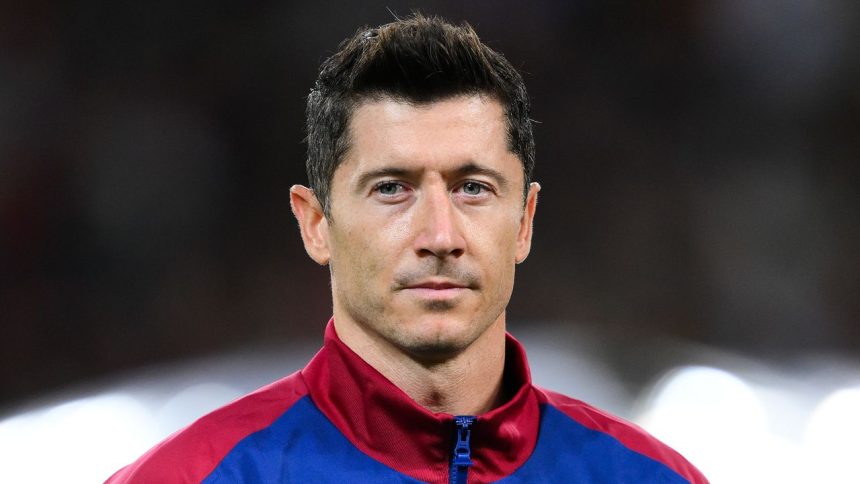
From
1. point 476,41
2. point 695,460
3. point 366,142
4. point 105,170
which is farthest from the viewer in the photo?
point 105,170

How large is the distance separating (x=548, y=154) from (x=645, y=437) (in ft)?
6.59

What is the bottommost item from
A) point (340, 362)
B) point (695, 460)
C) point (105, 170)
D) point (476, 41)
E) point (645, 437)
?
point (695, 460)

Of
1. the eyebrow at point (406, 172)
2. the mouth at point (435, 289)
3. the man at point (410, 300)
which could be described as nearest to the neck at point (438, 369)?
the man at point (410, 300)

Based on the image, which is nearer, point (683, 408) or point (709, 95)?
point (683, 408)

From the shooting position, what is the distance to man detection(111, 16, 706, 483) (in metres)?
1.55

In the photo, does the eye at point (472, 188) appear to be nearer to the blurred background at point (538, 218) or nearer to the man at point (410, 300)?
the man at point (410, 300)

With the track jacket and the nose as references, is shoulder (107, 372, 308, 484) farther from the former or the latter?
the nose

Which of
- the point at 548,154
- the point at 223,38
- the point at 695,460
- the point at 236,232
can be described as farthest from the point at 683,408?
the point at 223,38

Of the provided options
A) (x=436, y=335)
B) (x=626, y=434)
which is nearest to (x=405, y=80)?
(x=436, y=335)

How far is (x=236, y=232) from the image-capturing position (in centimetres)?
350

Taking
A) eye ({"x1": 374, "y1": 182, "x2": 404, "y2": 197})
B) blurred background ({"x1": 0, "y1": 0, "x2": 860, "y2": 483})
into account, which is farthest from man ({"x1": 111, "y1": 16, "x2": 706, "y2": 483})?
blurred background ({"x1": 0, "y1": 0, "x2": 860, "y2": 483})

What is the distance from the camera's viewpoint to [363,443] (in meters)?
1.61

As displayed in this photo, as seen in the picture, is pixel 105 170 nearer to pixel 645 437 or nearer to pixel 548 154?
pixel 548 154

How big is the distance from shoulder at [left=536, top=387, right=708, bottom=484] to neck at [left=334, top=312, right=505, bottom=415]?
0.20 metres
